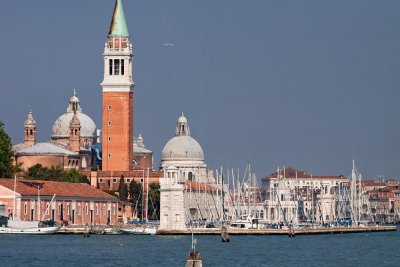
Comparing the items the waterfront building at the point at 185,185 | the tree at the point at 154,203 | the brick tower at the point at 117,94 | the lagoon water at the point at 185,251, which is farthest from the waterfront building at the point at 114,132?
the lagoon water at the point at 185,251

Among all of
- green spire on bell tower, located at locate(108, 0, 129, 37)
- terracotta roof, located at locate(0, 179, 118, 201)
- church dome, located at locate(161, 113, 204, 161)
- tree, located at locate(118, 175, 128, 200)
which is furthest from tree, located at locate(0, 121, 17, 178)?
church dome, located at locate(161, 113, 204, 161)

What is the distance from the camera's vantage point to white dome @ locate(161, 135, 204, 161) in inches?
5354

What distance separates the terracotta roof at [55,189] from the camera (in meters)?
86.2

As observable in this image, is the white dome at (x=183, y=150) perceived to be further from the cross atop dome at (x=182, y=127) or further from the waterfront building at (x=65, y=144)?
the waterfront building at (x=65, y=144)

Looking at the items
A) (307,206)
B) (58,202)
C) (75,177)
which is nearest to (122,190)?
(75,177)

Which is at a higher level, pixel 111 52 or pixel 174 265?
pixel 111 52

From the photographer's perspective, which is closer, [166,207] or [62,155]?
[166,207]

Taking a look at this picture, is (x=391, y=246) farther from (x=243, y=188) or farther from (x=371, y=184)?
(x=371, y=184)

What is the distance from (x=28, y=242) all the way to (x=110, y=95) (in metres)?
38.7

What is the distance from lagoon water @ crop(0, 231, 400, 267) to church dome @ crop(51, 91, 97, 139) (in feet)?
125

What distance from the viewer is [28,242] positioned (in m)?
71.4

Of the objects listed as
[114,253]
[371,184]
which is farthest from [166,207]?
[371,184]

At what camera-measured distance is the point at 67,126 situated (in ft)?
397

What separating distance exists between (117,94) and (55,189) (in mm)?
20641
